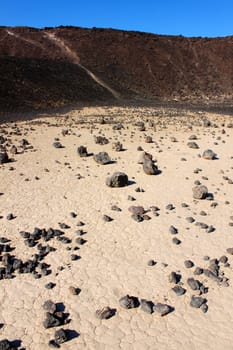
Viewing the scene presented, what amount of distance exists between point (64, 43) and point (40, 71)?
2556 centimetres

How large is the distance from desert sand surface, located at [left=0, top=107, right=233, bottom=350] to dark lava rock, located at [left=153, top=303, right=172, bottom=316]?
21mm

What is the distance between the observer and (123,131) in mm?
22266

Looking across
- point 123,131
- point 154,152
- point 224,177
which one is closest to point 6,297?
point 224,177

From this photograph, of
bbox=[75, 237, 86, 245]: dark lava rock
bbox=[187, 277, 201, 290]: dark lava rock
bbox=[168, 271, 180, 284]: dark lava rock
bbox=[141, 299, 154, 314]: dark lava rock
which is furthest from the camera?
bbox=[75, 237, 86, 245]: dark lava rock

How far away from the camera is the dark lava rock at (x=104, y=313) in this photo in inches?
289

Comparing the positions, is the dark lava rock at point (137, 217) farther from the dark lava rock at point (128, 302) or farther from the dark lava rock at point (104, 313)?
the dark lava rock at point (104, 313)

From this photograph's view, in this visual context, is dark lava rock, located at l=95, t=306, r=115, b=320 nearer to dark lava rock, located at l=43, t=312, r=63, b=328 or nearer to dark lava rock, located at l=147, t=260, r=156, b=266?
dark lava rock, located at l=43, t=312, r=63, b=328

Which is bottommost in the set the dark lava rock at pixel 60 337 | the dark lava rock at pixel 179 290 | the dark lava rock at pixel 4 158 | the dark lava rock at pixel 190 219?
the dark lava rock at pixel 60 337

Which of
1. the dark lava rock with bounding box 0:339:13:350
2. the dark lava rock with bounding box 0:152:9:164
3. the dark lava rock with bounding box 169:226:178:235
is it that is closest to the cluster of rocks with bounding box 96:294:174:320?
the dark lava rock with bounding box 0:339:13:350

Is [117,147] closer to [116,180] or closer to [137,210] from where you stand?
[116,180]

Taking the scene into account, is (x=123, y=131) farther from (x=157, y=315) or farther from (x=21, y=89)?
(x=21, y=89)

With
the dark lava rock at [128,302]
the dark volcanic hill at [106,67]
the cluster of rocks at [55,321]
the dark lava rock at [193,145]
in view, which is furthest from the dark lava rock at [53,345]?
the dark volcanic hill at [106,67]

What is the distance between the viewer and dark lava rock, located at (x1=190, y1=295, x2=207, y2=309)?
7672 millimetres

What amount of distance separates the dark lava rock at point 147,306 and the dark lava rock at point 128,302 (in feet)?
0.40
